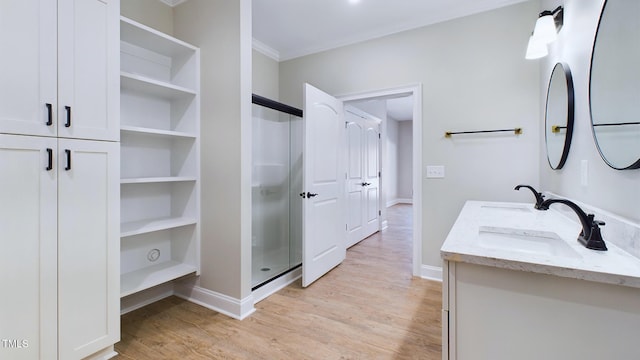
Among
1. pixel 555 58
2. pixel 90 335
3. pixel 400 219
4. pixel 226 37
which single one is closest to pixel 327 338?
pixel 90 335

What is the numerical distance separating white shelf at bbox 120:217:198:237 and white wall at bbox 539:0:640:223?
8.49 ft

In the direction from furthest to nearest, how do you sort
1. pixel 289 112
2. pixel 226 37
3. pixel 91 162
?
pixel 289 112 → pixel 226 37 → pixel 91 162

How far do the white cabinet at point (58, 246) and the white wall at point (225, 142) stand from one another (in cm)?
73

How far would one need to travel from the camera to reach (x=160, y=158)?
2.44m

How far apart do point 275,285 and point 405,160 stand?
7.62 metres

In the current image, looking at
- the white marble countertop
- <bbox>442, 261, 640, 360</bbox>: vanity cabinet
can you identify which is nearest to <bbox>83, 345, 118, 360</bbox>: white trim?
<bbox>442, 261, 640, 360</bbox>: vanity cabinet

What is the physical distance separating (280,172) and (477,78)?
2173 millimetres

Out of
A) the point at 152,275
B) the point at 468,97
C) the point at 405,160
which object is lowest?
the point at 152,275

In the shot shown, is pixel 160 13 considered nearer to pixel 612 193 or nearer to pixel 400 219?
pixel 612 193

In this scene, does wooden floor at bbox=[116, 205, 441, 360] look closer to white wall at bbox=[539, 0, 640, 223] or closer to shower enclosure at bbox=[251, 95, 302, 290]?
shower enclosure at bbox=[251, 95, 302, 290]

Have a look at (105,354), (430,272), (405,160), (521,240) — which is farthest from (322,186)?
(405,160)

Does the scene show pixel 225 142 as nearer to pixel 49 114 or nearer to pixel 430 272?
pixel 49 114

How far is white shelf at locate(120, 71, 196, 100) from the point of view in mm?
1983

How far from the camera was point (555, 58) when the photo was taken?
194 cm
